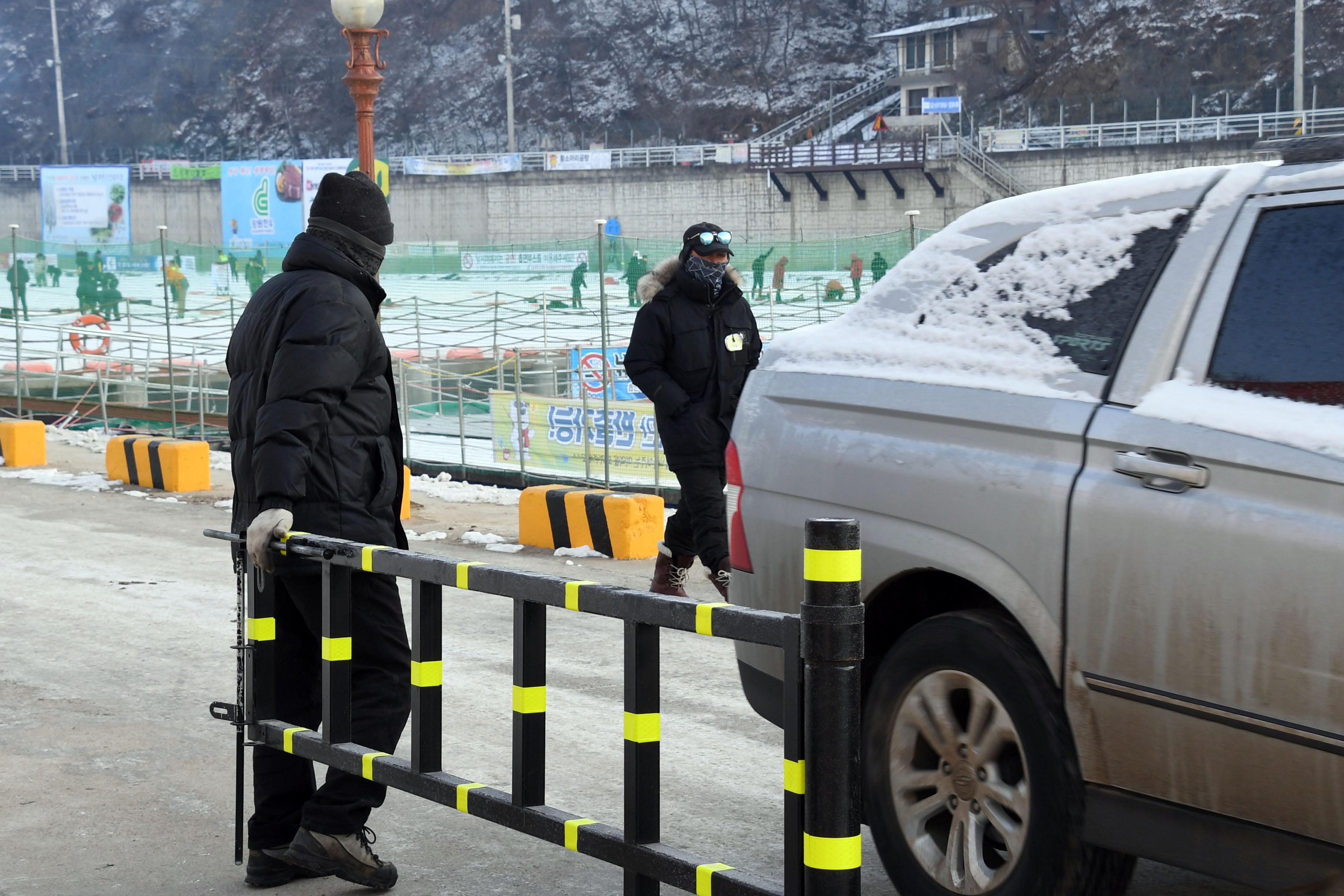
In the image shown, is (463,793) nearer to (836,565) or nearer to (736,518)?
(736,518)

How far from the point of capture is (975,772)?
354cm

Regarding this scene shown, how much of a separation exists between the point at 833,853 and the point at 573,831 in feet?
2.92

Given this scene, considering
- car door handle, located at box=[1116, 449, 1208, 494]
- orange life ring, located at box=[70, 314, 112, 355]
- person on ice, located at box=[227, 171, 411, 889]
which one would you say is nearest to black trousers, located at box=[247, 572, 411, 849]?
person on ice, located at box=[227, 171, 411, 889]

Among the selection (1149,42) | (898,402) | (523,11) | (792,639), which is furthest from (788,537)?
(523,11)

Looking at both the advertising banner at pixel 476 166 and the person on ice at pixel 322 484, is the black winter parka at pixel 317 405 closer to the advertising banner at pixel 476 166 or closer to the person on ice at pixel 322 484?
the person on ice at pixel 322 484

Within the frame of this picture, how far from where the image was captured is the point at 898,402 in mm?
3965

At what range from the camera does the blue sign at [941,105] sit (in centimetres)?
7112

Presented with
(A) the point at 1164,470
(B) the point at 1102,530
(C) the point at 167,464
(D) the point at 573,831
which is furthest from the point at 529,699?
(C) the point at 167,464

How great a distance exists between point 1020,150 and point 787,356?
63.4 metres

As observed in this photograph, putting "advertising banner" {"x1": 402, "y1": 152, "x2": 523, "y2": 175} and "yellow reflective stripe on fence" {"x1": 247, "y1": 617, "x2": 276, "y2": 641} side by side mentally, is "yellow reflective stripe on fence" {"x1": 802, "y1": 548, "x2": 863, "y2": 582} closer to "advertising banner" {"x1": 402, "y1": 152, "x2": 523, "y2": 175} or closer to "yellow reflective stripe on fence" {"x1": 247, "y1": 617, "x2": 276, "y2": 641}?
"yellow reflective stripe on fence" {"x1": 247, "y1": 617, "x2": 276, "y2": 641}

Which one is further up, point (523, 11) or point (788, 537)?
point (523, 11)

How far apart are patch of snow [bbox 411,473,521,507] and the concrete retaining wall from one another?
154 feet

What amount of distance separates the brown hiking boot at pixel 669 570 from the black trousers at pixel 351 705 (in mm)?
3815

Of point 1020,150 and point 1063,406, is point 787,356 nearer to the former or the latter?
point 1063,406
